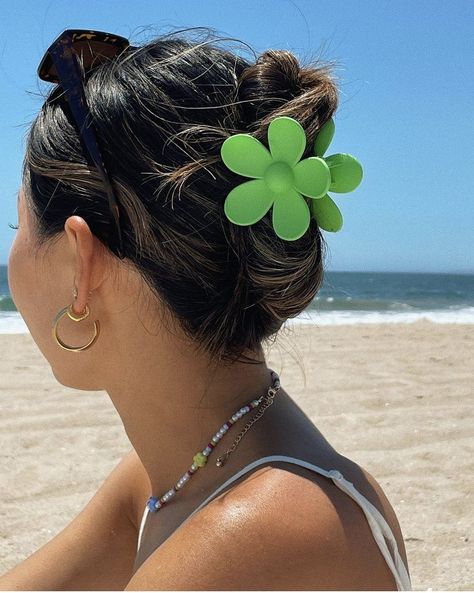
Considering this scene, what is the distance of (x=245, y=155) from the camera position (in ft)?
3.98

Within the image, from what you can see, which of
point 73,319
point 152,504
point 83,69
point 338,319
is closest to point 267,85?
point 83,69

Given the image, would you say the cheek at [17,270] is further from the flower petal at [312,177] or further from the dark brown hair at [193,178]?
the flower petal at [312,177]

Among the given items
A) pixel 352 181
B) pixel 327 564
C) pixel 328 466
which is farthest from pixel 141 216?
pixel 327 564

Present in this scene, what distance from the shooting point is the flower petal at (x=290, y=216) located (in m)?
1.23

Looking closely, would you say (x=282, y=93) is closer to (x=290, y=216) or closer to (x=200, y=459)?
(x=290, y=216)

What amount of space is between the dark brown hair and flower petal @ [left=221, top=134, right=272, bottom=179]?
0.04m

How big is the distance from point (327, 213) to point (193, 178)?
279 mm

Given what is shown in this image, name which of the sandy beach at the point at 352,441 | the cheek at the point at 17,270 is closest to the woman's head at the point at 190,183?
the cheek at the point at 17,270

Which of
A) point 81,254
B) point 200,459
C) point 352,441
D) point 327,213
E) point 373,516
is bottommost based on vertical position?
point 352,441

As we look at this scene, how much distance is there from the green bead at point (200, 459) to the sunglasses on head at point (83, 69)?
0.42 metres

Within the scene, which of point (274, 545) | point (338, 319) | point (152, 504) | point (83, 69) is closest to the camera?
point (274, 545)

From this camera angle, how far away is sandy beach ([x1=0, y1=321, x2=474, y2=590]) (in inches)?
105

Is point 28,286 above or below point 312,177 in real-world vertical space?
below

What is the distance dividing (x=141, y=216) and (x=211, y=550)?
58cm
